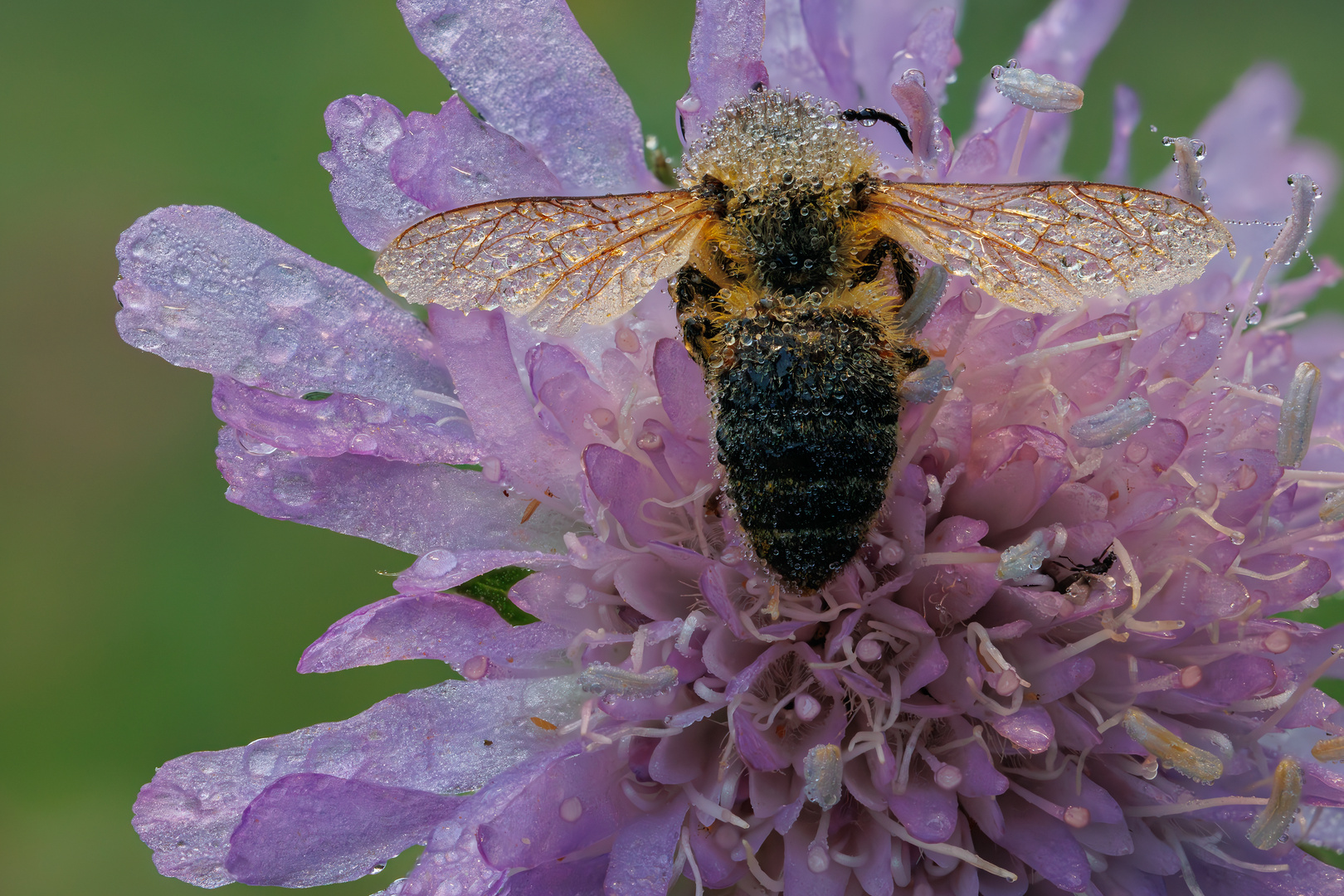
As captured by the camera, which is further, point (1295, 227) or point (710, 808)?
point (1295, 227)

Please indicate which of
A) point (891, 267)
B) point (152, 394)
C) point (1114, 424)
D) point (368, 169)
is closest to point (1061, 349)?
point (1114, 424)

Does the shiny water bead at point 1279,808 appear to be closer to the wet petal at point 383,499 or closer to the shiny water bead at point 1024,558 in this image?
Answer: the shiny water bead at point 1024,558

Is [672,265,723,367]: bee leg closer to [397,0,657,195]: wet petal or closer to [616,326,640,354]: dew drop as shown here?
[616,326,640,354]: dew drop

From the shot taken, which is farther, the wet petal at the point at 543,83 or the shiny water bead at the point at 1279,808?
the wet petal at the point at 543,83

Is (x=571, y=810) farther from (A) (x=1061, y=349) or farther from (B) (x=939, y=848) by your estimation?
(A) (x=1061, y=349)

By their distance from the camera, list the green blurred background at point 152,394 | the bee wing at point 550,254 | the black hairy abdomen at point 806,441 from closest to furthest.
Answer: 1. the black hairy abdomen at point 806,441
2. the bee wing at point 550,254
3. the green blurred background at point 152,394

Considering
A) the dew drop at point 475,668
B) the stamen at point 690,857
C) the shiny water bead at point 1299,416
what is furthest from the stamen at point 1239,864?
the dew drop at point 475,668
